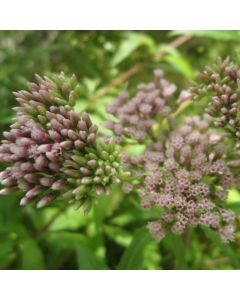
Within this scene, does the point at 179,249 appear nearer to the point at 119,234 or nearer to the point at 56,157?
the point at 119,234

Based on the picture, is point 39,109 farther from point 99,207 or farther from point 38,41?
point 38,41

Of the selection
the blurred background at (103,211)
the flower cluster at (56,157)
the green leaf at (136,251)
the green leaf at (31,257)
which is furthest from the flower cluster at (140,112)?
the green leaf at (31,257)

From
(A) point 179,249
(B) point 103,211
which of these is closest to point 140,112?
(B) point 103,211

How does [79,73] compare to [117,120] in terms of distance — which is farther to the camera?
[79,73]

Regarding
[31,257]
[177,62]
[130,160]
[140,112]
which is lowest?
[31,257]

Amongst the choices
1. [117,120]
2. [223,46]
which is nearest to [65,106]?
[117,120]

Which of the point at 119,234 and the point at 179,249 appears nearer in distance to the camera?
the point at 179,249
